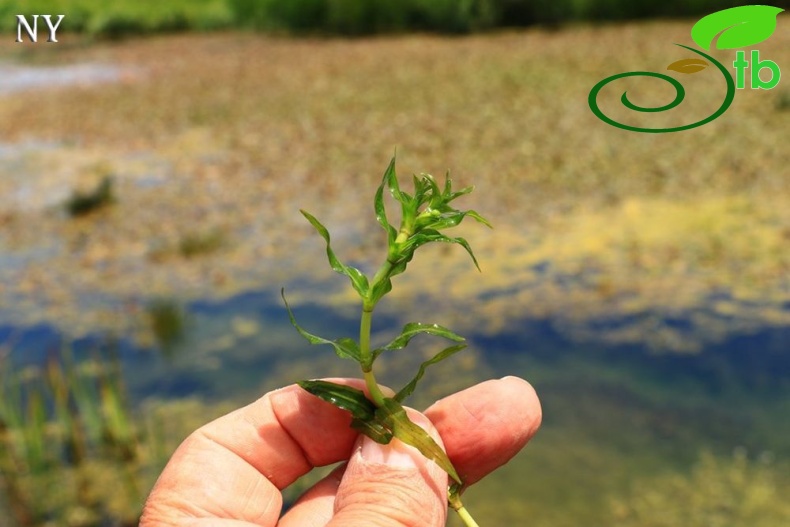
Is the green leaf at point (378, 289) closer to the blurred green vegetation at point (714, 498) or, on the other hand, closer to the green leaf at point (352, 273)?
the green leaf at point (352, 273)

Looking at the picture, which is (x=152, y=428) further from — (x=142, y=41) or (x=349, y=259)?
(x=142, y=41)

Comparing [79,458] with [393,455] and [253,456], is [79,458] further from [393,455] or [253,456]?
[393,455]

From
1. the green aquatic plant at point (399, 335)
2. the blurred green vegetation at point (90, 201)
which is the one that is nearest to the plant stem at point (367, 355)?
the green aquatic plant at point (399, 335)

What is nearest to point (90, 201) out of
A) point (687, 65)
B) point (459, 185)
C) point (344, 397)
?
point (459, 185)

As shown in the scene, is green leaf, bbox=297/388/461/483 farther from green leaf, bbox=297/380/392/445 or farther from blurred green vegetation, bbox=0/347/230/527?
blurred green vegetation, bbox=0/347/230/527

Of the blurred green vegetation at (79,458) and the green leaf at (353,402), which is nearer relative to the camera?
the green leaf at (353,402)

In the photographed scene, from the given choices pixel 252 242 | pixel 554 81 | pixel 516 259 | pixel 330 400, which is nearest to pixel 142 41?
pixel 554 81

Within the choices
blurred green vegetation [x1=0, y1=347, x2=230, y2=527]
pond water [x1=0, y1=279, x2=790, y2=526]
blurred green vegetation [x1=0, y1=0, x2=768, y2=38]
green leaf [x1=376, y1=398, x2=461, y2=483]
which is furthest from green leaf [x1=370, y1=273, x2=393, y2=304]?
blurred green vegetation [x1=0, y1=0, x2=768, y2=38]
